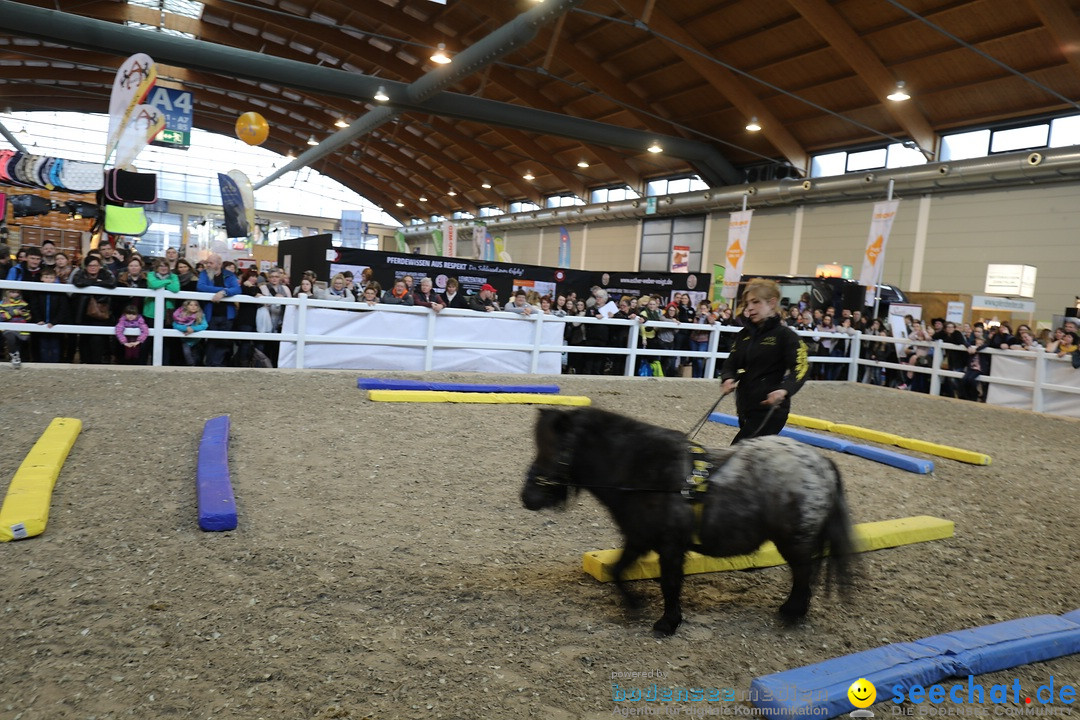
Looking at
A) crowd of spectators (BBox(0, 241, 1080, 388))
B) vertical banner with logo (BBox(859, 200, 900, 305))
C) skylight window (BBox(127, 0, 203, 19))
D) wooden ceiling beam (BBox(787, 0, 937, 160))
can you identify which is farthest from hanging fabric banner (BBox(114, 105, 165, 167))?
skylight window (BBox(127, 0, 203, 19))

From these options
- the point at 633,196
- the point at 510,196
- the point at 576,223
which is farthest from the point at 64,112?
the point at 633,196

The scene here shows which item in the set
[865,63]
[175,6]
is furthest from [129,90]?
[175,6]

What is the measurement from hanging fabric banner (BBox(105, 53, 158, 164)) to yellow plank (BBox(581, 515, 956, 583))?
9485mm

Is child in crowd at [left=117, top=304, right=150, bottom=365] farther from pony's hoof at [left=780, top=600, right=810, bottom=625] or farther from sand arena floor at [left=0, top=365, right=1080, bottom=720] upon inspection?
pony's hoof at [left=780, top=600, right=810, bottom=625]

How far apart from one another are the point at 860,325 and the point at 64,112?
40.2m

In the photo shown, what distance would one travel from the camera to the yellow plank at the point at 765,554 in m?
3.34

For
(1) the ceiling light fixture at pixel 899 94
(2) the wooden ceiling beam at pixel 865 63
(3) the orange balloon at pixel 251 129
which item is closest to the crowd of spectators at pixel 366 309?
(3) the orange balloon at pixel 251 129

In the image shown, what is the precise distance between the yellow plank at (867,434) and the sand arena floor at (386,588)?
47.8 inches

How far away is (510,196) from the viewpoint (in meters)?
36.2

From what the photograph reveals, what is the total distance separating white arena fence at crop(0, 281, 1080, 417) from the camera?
895 cm

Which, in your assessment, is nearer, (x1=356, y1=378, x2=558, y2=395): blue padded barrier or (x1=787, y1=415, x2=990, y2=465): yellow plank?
(x1=787, y1=415, x2=990, y2=465): yellow plank

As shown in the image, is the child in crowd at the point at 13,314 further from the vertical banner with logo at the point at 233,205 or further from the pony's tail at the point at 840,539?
the pony's tail at the point at 840,539

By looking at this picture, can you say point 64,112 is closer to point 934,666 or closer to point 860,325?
point 860,325

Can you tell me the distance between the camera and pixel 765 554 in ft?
12.4
